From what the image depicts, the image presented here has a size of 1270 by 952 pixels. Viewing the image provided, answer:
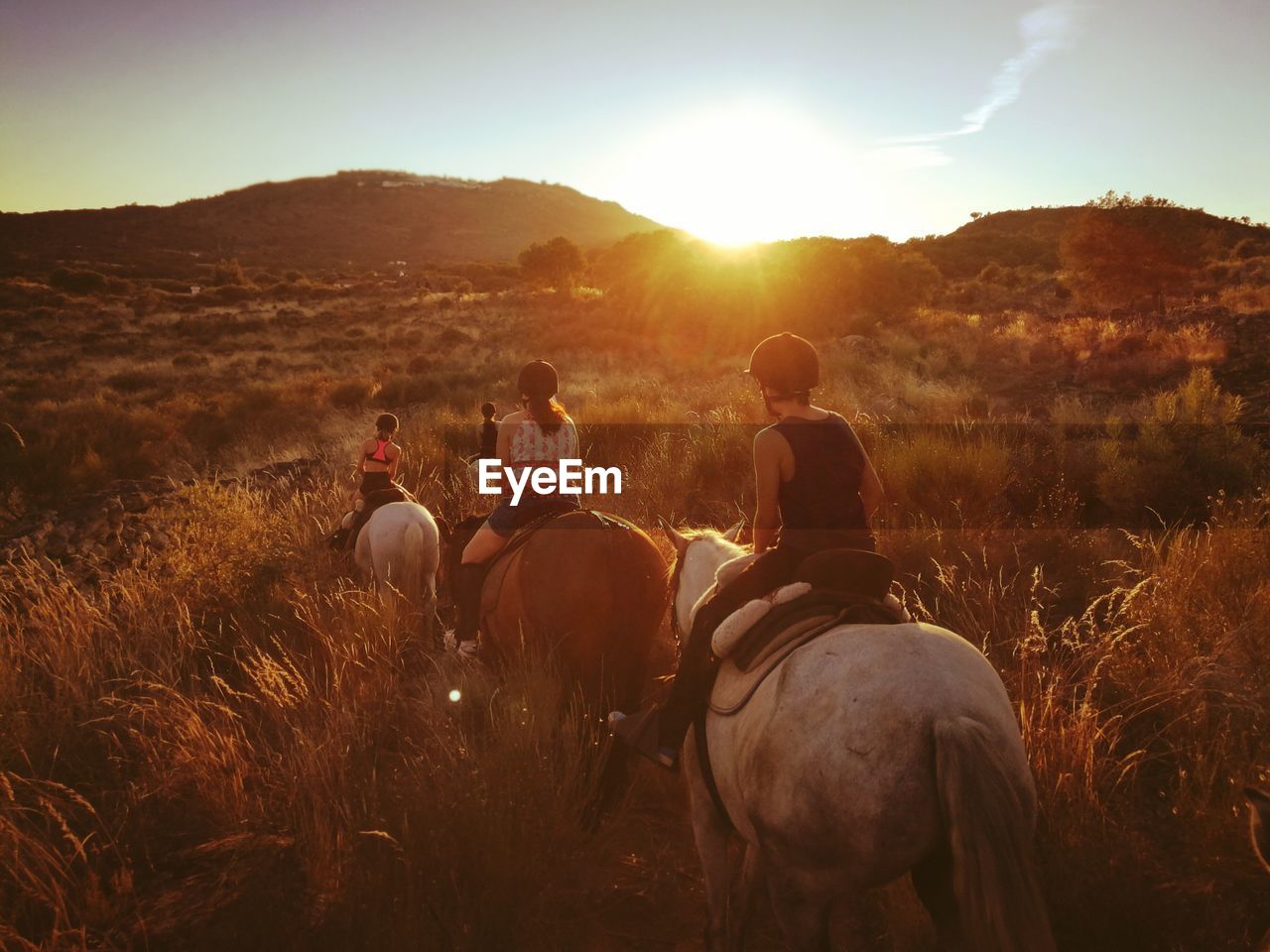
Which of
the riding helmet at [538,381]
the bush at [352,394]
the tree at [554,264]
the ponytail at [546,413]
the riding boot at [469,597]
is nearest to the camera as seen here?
the riding helmet at [538,381]

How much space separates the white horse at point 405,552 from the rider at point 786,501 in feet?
13.5

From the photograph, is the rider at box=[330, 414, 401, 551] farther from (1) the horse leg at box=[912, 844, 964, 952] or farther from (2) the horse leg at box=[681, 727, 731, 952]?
(1) the horse leg at box=[912, 844, 964, 952]

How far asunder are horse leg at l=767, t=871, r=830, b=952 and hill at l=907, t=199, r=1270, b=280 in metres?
38.2

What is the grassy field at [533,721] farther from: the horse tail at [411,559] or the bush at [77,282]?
the bush at [77,282]

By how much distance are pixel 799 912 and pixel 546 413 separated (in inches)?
139

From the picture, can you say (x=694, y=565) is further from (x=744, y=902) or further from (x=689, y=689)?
(x=744, y=902)

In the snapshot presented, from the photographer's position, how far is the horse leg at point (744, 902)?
→ 2.91 meters

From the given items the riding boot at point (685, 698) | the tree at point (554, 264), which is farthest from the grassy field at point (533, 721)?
the tree at point (554, 264)

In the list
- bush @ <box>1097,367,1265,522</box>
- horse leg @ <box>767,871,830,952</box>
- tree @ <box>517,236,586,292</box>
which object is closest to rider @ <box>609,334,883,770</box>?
horse leg @ <box>767,871,830,952</box>

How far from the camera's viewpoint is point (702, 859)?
2.93 m

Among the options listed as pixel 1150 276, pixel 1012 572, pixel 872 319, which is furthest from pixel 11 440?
pixel 1150 276

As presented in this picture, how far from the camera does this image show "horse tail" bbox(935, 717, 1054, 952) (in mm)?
1839

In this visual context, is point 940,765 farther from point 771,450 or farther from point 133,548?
point 133,548

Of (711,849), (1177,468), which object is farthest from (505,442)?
Answer: (1177,468)
